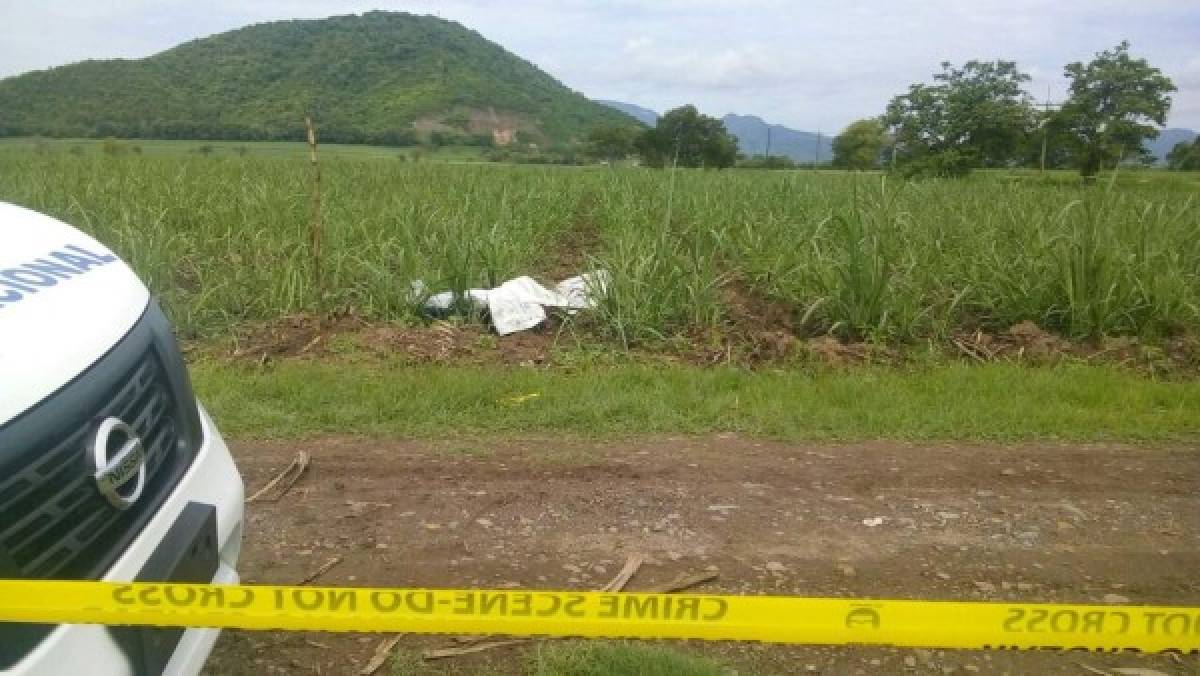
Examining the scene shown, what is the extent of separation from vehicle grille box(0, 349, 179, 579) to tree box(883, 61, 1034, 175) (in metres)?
29.3

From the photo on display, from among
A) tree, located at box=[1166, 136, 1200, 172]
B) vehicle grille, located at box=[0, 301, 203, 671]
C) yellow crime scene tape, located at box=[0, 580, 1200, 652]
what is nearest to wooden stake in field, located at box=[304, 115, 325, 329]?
vehicle grille, located at box=[0, 301, 203, 671]

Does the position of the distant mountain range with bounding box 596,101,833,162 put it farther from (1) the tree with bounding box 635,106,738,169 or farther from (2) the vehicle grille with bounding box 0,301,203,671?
(2) the vehicle grille with bounding box 0,301,203,671

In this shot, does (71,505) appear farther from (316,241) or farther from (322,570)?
(316,241)

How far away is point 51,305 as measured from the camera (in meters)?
1.56

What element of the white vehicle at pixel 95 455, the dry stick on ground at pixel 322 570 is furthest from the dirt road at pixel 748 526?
the white vehicle at pixel 95 455

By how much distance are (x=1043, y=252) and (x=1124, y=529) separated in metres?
3.64

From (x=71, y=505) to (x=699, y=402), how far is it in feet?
11.5

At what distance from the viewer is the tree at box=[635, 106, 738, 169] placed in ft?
71.5

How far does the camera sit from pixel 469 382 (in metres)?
4.79

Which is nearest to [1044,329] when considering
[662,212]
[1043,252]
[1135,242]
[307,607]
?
[1043,252]

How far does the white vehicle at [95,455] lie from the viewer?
4.43 ft

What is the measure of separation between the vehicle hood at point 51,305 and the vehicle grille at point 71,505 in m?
0.10

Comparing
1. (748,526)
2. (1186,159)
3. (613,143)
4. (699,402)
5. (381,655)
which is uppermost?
(613,143)

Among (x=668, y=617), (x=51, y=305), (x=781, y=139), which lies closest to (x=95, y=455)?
(x=51, y=305)
